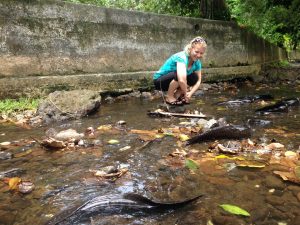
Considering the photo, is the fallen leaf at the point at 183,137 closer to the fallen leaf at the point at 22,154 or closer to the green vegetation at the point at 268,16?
the fallen leaf at the point at 22,154

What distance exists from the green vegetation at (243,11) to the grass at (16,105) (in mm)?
5074

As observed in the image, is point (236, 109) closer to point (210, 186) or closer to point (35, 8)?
point (210, 186)

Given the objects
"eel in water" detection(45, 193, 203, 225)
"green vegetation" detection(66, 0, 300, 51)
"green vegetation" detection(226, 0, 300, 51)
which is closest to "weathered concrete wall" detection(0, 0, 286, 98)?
"green vegetation" detection(66, 0, 300, 51)

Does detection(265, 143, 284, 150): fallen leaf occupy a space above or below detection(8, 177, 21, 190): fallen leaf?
below

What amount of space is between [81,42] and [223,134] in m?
3.76

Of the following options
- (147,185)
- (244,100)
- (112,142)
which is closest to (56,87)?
(112,142)

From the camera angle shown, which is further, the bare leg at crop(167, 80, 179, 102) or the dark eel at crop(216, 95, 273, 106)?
the dark eel at crop(216, 95, 273, 106)

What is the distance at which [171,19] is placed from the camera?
7.39 metres

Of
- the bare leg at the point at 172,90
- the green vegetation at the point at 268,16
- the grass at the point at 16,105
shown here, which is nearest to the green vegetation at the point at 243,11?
the green vegetation at the point at 268,16

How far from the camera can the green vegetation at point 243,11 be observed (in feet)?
30.3

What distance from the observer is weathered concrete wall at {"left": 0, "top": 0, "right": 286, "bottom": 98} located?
5.07 meters

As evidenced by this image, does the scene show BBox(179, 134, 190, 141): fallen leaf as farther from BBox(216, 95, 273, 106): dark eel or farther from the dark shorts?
BBox(216, 95, 273, 106): dark eel

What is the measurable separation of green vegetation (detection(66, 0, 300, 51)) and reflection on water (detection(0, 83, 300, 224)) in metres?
6.69

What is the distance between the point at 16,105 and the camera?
4750 mm
